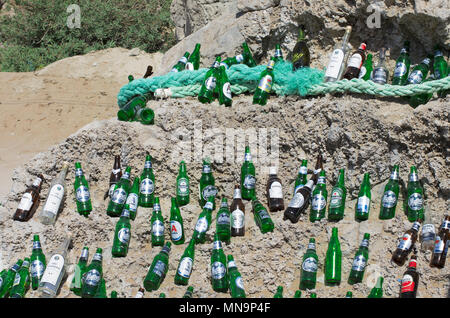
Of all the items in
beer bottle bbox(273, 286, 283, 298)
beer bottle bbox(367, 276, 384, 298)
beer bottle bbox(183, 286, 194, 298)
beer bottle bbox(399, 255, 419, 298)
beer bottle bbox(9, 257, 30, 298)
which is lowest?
beer bottle bbox(9, 257, 30, 298)

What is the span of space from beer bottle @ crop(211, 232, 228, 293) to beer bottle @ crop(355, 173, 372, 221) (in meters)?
1.01

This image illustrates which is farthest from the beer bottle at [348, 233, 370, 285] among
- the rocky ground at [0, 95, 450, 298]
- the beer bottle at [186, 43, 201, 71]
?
the beer bottle at [186, 43, 201, 71]

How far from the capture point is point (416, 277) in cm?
385

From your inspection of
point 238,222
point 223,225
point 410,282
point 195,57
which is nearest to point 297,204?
point 238,222

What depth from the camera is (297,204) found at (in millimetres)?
4410

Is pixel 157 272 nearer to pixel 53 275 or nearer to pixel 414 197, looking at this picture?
pixel 53 275

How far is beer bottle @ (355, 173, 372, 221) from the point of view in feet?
14.1

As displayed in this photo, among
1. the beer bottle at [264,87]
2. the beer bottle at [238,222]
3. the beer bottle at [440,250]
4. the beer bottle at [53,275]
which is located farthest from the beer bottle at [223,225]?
the beer bottle at [440,250]

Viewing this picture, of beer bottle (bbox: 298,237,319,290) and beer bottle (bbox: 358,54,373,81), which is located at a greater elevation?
beer bottle (bbox: 358,54,373,81)

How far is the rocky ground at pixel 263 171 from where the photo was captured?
4164 millimetres

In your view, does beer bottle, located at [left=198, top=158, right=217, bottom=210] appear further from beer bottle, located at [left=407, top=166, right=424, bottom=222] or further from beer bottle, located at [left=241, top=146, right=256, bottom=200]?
beer bottle, located at [left=407, top=166, right=424, bottom=222]

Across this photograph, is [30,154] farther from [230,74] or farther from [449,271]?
[449,271]

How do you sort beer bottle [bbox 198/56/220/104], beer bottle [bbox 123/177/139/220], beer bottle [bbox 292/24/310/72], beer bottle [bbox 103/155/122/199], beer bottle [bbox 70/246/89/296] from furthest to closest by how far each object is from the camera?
beer bottle [bbox 292/24/310/72] < beer bottle [bbox 198/56/220/104] < beer bottle [bbox 103/155/122/199] < beer bottle [bbox 123/177/139/220] < beer bottle [bbox 70/246/89/296]

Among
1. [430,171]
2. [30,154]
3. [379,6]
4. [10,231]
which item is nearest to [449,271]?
[430,171]
